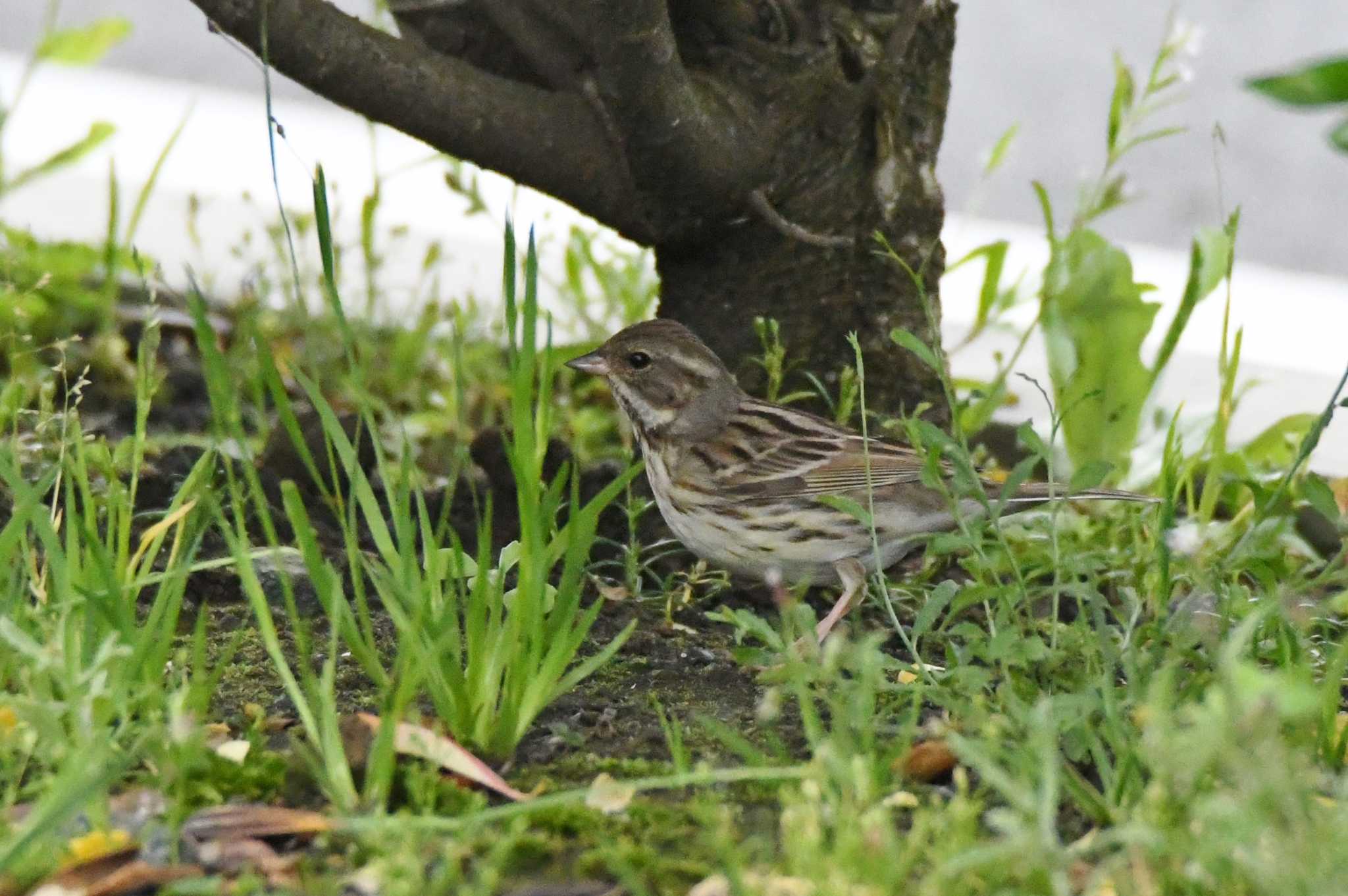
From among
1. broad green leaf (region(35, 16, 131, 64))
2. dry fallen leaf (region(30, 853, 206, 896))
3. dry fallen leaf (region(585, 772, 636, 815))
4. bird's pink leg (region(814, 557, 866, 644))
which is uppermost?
broad green leaf (region(35, 16, 131, 64))

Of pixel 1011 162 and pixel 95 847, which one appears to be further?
pixel 1011 162

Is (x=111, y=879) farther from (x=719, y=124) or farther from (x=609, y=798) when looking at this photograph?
(x=719, y=124)

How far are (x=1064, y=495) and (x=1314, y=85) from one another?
7.17 feet

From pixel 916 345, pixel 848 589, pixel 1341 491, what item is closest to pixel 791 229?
pixel 848 589

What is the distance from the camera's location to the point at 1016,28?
1095 cm

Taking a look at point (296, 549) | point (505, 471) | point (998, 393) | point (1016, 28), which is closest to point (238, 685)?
point (296, 549)

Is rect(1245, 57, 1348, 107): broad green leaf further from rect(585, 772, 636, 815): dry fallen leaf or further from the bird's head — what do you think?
the bird's head

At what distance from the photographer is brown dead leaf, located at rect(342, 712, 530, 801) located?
8.98ft

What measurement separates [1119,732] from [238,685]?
161 centimetres

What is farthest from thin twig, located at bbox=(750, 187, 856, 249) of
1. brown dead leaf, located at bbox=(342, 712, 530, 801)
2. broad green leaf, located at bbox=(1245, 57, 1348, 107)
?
broad green leaf, located at bbox=(1245, 57, 1348, 107)

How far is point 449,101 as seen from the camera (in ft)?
12.8

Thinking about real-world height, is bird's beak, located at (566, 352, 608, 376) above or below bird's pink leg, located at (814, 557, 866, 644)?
above

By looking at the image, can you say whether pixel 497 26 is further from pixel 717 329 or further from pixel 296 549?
pixel 296 549

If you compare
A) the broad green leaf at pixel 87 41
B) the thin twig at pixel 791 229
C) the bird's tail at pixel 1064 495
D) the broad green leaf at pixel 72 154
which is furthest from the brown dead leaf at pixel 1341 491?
the broad green leaf at pixel 87 41
